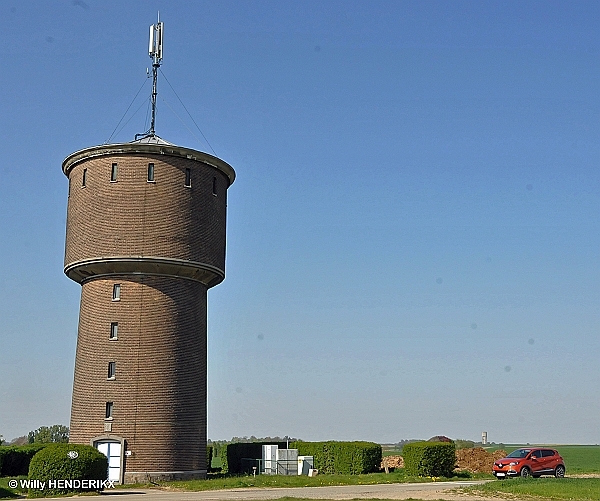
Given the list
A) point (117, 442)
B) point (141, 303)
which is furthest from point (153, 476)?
point (141, 303)

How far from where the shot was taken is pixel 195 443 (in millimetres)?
37844

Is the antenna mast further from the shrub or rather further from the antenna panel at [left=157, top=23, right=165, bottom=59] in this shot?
the shrub

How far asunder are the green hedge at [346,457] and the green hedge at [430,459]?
75.8 inches

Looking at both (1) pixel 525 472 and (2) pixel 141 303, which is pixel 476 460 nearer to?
(1) pixel 525 472

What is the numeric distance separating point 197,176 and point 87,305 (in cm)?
787

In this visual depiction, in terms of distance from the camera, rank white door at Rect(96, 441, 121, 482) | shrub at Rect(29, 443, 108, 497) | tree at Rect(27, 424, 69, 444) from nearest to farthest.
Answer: shrub at Rect(29, 443, 108, 497)
white door at Rect(96, 441, 121, 482)
tree at Rect(27, 424, 69, 444)

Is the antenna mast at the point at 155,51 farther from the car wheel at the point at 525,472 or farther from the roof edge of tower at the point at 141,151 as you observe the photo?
the car wheel at the point at 525,472

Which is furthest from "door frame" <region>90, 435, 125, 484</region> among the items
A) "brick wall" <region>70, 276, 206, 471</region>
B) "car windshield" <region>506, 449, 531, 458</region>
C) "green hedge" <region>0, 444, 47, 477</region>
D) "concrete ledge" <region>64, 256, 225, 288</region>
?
"car windshield" <region>506, 449, 531, 458</region>

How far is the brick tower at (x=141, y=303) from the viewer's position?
118ft

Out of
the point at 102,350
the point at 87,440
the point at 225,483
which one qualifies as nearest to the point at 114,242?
the point at 102,350

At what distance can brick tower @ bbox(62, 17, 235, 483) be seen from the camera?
36062 millimetres

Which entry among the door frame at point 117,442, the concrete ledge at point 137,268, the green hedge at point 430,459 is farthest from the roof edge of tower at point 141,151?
the green hedge at point 430,459

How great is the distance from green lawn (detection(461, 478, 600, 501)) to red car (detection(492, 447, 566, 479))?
443cm

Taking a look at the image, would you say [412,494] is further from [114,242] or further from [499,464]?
[114,242]
